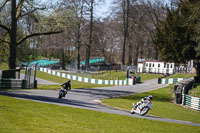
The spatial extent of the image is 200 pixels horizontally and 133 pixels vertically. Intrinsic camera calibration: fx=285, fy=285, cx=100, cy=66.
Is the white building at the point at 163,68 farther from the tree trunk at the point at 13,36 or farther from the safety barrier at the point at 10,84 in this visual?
the safety barrier at the point at 10,84

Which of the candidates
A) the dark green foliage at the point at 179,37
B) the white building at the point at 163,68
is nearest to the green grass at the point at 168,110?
the dark green foliage at the point at 179,37

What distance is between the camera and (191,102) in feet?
76.3

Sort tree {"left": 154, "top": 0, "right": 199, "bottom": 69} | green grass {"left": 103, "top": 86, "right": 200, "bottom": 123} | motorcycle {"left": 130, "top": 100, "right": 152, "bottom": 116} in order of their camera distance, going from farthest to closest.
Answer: tree {"left": 154, "top": 0, "right": 199, "bottom": 69} → green grass {"left": 103, "top": 86, "right": 200, "bottom": 123} → motorcycle {"left": 130, "top": 100, "right": 152, "bottom": 116}

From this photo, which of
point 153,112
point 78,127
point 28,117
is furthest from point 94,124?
point 153,112

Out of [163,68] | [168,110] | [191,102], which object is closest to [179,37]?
[191,102]

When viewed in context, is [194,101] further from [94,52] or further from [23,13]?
[94,52]

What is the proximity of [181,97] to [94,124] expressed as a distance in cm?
1545

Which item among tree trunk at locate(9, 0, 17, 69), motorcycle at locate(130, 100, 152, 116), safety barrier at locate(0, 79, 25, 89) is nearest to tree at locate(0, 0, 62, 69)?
tree trunk at locate(9, 0, 17, 69)

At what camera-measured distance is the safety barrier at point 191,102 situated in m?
22.4

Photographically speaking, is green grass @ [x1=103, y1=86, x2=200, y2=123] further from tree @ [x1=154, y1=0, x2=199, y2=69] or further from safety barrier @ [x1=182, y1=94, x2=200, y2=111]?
tree @ [x1=154, y1=0, x2=199, y2=69]

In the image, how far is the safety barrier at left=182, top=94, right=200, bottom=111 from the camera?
22.4 m

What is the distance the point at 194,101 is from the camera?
2280 centimetres

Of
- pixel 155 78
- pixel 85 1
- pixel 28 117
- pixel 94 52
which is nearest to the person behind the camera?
pixel 28 117

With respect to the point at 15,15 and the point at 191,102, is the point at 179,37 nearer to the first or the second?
the point at 191,102
